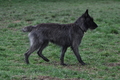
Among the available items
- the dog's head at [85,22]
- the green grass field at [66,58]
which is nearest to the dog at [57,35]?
the dog's head at [85,22]

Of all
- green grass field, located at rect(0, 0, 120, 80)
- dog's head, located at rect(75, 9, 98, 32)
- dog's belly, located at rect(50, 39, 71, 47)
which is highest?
dog's head, located at rect(75, 9, 98, 32)

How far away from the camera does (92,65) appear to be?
325 inches

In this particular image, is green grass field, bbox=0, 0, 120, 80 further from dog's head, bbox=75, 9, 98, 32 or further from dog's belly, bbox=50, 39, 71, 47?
dog's head, bbox=75, 9, 98, 32

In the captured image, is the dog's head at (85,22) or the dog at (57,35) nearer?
the dog at (57,35)

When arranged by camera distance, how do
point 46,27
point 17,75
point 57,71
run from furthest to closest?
point 46,27, point 57,71, point 17,75

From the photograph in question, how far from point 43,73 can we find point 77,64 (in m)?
1.81

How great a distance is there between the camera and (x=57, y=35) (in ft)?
27.7

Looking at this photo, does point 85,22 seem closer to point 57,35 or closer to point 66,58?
point 57,35

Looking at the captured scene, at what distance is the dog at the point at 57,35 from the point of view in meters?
8.27

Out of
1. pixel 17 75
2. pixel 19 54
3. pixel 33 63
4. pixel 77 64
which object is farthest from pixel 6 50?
pixel 17 75

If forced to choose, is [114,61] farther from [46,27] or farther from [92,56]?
[46,27]

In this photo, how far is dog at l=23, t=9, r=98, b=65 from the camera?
8.27 metres

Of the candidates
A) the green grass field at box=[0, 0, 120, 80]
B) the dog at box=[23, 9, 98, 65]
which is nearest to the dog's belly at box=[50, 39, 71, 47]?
the dog at box=[23, 9, 98, 65]

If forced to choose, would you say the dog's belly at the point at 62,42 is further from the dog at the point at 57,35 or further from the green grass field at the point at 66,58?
the green grass field at the point at 66,58
